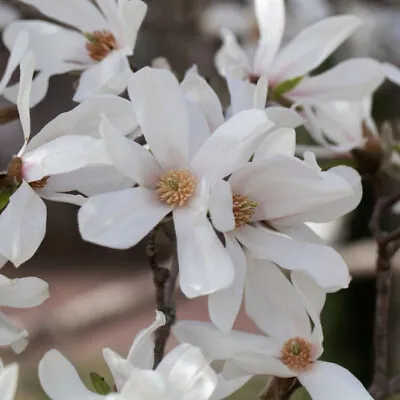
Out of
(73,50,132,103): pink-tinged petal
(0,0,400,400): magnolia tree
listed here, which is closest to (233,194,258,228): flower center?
(0,0,400,400): magnolia tree

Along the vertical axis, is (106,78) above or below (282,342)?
above

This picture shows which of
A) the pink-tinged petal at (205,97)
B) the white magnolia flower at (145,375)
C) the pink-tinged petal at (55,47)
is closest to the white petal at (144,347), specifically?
the white magnolia flower at (145,375)

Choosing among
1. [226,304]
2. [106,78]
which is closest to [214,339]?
[226,304]

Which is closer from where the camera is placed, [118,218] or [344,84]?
[118,218]

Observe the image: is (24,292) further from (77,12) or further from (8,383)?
(77,12)

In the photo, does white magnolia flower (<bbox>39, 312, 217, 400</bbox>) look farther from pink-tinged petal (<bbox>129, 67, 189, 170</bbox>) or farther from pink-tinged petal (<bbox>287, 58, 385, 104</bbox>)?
pink-tinged petal (<bbox>287, 58, 385, 104</bbox>)

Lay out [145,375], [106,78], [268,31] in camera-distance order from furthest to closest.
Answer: [268,31] < [106,78] < [145,375]
